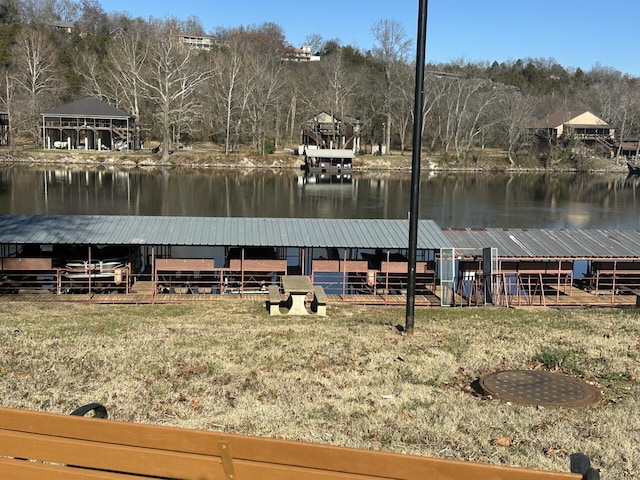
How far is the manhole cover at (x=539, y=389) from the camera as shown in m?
7.76

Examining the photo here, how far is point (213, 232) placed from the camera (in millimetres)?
21703

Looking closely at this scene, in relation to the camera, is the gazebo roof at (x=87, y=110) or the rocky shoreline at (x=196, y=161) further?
the gazebo roof at (x=87, y=110)

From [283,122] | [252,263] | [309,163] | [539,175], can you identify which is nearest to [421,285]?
[252,263]

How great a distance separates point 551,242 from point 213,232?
38.1ft

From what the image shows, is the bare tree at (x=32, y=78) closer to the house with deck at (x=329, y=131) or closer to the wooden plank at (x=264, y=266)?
the house with deck at (x=329, y=131)

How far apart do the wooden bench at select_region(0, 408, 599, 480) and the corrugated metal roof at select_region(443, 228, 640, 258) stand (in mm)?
18966

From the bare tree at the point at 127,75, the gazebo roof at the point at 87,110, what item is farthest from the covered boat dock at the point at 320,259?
the bare tree at the point at 127,75

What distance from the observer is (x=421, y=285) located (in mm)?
23812

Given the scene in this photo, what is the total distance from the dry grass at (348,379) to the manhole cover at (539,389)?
20cm

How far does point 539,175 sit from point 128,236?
257ft

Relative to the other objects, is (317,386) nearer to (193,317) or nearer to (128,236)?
(193,317)

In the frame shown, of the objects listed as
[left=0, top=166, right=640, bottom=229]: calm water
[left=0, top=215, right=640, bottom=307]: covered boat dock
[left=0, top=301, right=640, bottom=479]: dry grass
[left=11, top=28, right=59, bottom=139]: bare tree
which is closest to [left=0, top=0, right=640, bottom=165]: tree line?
[left=11, top=28, right=59, bottom=139]: bare tree

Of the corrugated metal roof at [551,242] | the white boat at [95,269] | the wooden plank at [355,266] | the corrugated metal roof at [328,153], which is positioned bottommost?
A: the white boat at [95,269]

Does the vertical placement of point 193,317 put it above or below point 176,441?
below
